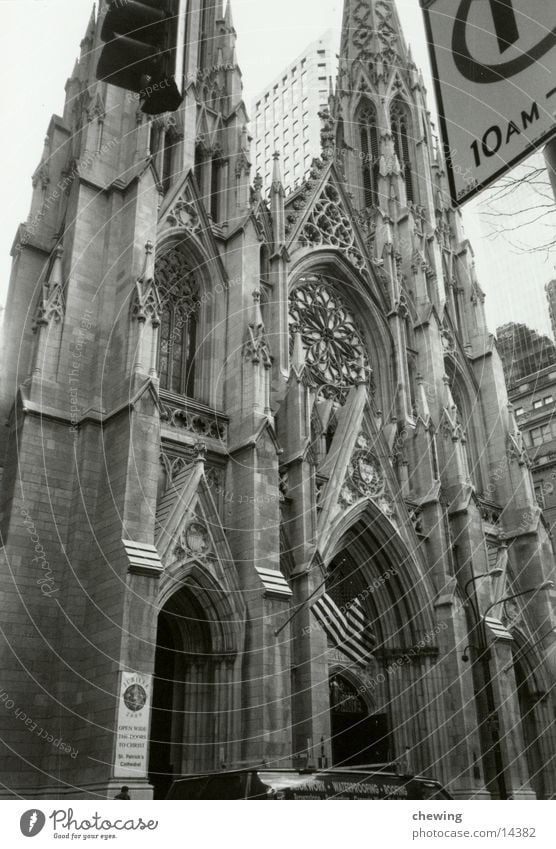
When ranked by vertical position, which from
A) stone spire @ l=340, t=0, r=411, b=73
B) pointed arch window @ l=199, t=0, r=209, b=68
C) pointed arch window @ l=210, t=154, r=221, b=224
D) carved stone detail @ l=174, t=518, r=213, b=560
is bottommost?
carved stone detail @ l=174, t=518, r=213, b=560

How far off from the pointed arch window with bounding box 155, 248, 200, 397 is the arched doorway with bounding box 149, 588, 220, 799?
687 centimetres

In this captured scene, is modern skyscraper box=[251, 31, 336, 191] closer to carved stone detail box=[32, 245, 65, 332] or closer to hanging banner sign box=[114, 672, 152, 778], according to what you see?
carved stone detail box=[32, 245, 65, 332]

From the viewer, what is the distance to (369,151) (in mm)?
39062

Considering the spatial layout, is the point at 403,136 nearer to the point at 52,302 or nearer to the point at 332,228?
the point at 332,228

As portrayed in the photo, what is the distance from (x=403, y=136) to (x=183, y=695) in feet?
100

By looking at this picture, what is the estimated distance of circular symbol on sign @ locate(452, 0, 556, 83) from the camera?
6637 millimetres

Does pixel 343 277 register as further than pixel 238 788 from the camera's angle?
Yes

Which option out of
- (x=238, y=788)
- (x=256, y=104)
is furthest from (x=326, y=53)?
(x=238, y=788)

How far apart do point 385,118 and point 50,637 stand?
30.2 meters

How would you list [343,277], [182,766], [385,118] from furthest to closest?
[385,118] → [343,277] → [182,766]

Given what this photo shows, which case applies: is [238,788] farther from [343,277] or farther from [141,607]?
[343,277]

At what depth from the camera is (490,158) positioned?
677 centimetres

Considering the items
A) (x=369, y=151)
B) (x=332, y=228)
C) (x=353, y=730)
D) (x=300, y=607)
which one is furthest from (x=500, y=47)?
(x=369, y=151)
